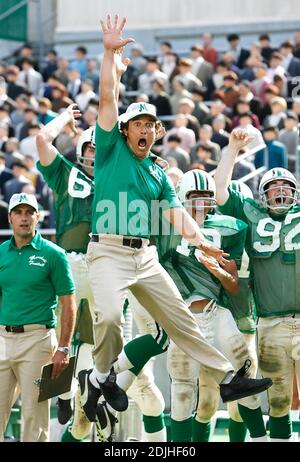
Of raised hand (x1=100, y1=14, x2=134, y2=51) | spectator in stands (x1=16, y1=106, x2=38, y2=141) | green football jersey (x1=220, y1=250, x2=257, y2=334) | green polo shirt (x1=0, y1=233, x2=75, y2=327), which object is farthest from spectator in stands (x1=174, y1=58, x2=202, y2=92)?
raised hand (x1=100, y1=14, x2=134, y2=51)

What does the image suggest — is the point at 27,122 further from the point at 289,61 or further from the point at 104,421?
the point at 104,421

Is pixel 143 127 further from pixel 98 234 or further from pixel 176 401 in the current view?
pixel 176 401

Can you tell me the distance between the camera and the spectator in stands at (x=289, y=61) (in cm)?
1906

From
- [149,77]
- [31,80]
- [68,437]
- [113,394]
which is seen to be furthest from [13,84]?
[113,394]

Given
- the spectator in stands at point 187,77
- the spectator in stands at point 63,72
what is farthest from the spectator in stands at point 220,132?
the spectator in stands at point 63,72

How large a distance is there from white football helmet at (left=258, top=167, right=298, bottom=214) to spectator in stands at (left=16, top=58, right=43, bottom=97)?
12.1 meters

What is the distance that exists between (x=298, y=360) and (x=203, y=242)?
1269 millimetres

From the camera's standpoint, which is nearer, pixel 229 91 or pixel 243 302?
pixel 243 302

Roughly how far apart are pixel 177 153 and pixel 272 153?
1.17 meters

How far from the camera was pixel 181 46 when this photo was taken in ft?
77.6

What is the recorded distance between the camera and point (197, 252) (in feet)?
33.6

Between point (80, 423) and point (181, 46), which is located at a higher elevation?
point (181, 46)

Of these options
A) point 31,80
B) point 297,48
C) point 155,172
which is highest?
point 297,48
